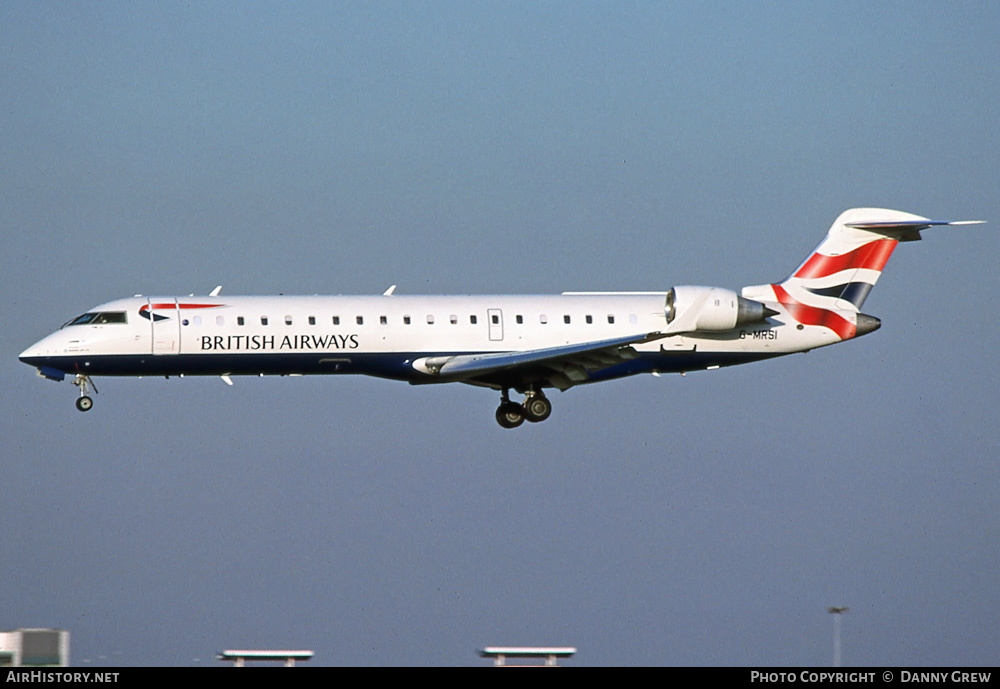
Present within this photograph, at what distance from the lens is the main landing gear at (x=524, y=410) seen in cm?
4569

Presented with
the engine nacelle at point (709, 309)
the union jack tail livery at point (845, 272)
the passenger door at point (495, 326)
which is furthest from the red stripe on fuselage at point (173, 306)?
the union jack tail livery at point (845, 272)

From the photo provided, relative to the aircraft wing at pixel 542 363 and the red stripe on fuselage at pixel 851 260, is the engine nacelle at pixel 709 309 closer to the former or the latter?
the aircraft wing at pixel 542 363

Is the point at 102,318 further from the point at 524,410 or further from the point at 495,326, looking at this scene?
the point at 524,410

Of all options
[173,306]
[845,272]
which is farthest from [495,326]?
[845,272]

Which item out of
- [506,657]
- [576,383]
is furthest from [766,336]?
[506,657]

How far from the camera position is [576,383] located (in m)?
44.8

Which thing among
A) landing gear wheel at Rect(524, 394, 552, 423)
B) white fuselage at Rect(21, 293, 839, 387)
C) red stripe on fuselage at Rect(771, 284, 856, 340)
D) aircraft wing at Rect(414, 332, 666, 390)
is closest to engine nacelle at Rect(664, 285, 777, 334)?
white fuselage at Rect(21, 293, 839, 387)

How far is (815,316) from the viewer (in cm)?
4622

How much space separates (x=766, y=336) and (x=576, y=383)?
5170mm

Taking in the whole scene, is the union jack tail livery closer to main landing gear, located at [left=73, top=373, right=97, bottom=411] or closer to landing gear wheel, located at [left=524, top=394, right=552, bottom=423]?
landing gear wheel, located at [left=524, top=394, right=552, bottom=423]

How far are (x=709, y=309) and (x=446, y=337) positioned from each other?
6.57m

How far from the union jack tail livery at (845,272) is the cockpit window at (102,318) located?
1620 centimetres

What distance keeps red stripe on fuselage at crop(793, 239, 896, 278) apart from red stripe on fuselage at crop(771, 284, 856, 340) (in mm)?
881
